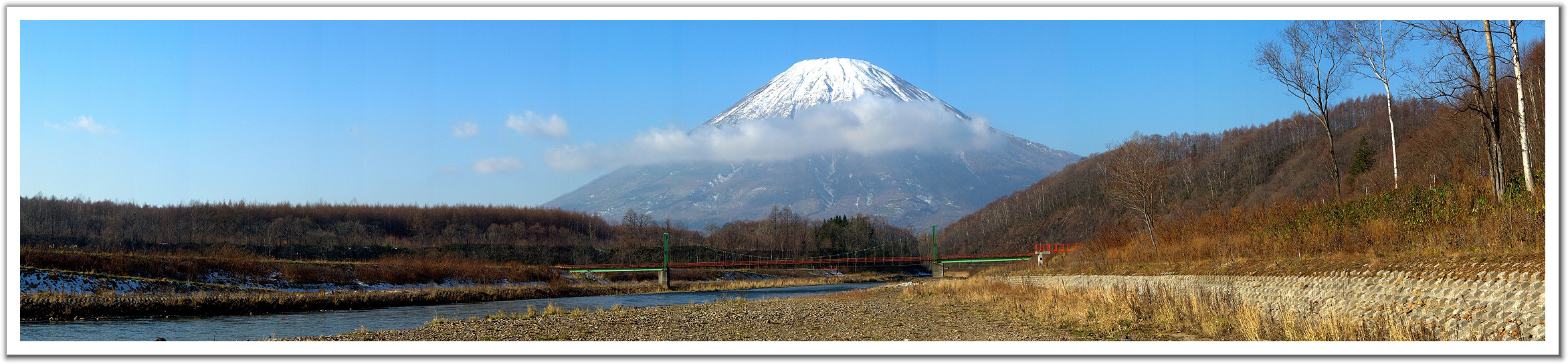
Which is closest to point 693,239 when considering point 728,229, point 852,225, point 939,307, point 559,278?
point 728,229

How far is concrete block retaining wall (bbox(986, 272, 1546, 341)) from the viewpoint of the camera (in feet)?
26.5

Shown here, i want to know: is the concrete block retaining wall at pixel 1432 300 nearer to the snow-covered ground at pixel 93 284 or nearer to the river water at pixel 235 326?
the river water at pixel 235 326

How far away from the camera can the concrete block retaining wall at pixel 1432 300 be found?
807 cm

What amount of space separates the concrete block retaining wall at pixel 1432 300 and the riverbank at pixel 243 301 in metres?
30.5

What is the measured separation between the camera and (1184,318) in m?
12.0

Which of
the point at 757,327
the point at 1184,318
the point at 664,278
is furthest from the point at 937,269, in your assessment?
the point at 1184,318

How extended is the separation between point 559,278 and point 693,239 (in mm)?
72533

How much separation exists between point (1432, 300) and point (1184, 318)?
3066 mm

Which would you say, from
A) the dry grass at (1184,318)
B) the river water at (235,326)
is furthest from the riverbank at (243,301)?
the dry grass at (1184,318)

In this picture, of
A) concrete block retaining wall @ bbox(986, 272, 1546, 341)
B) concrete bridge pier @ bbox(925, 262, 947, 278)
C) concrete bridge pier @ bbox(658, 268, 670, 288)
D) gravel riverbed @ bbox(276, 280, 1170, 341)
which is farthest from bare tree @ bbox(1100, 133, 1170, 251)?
concrete bridge pier @ bbox(925, 262, 947, 278)

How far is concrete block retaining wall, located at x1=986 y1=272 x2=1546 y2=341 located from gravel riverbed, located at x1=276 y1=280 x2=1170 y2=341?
3042mm

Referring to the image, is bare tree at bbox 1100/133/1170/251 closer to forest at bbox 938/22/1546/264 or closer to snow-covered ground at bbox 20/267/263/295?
forest at bbox 938/22/1546/264

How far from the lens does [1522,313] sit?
800 centimetres
